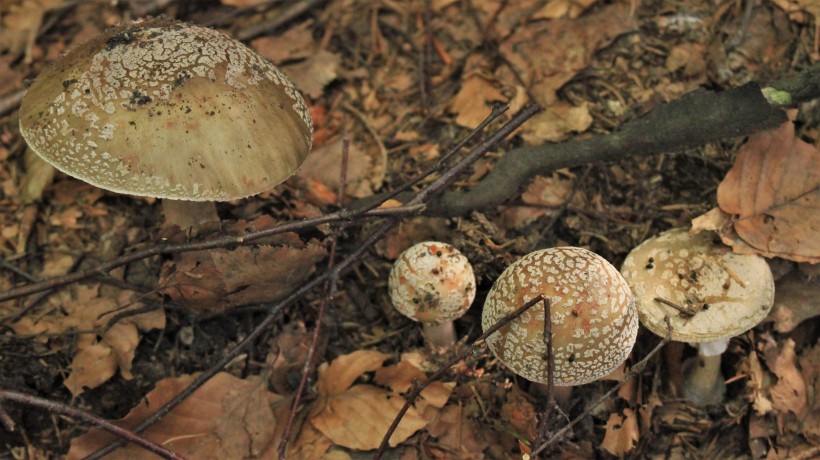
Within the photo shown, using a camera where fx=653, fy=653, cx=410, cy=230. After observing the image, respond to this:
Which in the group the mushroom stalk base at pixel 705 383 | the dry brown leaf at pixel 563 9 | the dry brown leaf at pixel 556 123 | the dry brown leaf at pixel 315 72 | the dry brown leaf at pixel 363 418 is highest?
the dry brown leaf at pixel 563 9

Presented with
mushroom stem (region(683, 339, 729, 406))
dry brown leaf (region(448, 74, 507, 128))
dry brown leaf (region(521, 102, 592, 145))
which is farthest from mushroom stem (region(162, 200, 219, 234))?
mushroom stem (region(683, 339, 729, 406))

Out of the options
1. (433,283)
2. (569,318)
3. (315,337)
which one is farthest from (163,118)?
(569,318)

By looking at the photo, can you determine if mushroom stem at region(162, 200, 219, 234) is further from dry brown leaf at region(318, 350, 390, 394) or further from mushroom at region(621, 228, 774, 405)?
mushroom at region(621, 228, 774, 405)

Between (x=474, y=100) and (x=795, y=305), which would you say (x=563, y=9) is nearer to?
(x=474, y=100)

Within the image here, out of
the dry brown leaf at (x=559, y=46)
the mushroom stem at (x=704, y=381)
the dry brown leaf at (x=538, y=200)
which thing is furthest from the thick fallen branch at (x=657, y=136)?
the mushroom stem at (x=704, y=381)

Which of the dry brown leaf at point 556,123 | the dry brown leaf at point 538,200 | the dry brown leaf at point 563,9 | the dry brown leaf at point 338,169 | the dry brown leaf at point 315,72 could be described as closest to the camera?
the dry brown leaf at point 538,200

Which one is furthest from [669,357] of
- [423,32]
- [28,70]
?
[28,70]

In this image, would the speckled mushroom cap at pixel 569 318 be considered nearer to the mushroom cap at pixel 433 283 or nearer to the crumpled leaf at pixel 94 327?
the mushroom cap at pixel 433 283
